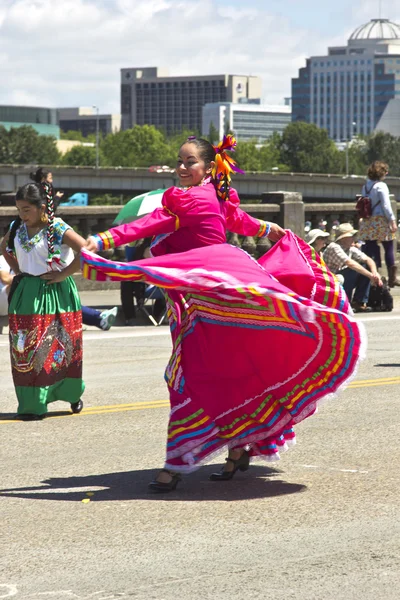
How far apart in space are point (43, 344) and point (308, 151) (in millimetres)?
189808

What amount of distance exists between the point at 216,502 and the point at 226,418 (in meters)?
0.48

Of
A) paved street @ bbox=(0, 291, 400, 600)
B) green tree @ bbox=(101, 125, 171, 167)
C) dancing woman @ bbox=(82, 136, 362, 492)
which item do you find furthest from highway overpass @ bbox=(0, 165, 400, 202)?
dancing woman @ bbox=(82, 136, 362, 492)

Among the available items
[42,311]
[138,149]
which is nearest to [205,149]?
[42,311]

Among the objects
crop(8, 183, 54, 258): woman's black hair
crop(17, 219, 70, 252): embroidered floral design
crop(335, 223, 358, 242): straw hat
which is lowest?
crop(335, 223, 358, 242): straw hat

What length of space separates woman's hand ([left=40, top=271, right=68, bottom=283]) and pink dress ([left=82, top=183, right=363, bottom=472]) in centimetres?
246

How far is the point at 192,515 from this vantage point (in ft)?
21.8

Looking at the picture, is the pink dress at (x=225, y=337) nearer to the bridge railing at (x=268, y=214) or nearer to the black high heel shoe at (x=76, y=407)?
the black high heel shoe at (x=76, y=407)

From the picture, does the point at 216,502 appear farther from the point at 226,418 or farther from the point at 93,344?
the point at 93,344

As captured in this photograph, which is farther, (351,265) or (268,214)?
(268,214)

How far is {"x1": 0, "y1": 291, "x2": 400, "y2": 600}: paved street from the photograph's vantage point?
5.45 m

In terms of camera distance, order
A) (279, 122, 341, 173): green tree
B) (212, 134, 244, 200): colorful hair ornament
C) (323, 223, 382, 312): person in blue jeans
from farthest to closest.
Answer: (279, 122, 341, 173): green tree < (323, 223, 382, 312): person in blue jeans < (212, 134, 244, 200): colorful hair ornament

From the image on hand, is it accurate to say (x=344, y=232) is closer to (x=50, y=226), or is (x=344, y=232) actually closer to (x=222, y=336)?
(x=50, y=226)

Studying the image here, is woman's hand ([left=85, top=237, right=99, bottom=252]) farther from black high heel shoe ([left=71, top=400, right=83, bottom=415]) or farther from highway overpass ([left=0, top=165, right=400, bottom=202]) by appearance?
highway overpass ([left=0, top=165, right=400, bottom=202])

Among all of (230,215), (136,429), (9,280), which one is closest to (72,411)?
(136,429)
